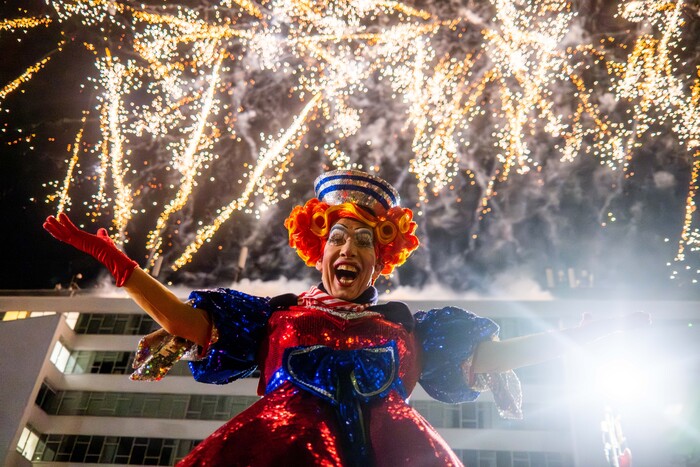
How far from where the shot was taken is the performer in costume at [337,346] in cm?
241

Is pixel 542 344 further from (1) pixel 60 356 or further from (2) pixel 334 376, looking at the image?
(1) pixel 60 356

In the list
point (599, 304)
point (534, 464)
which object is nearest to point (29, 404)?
point (534, 464)

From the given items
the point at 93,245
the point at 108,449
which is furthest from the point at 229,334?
the point at 108,449

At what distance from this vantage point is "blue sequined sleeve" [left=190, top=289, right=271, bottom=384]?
299 cm

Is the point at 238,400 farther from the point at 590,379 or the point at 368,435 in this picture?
the point at 368,435

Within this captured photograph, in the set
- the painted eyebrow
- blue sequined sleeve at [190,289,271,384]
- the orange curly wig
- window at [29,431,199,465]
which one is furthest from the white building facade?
blue sequined sleeve at [190,289,271,384]

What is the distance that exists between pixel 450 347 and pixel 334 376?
0.78 m

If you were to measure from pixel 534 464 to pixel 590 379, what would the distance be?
3.96m

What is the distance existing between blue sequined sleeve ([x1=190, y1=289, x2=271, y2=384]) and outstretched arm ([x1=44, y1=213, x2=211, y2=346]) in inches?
3.9

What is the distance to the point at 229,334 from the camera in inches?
119

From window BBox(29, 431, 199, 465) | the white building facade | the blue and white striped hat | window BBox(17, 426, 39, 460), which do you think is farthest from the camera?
window BBox(17, 426, 39, 460)

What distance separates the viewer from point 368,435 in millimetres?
2504

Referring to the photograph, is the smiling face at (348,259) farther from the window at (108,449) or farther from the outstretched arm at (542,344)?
the window at (108,449)

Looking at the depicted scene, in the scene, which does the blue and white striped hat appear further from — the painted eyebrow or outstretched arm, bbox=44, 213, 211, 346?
outstretched arm, bbox=44, 213, 211, 346
